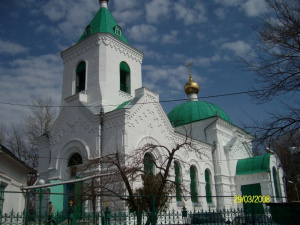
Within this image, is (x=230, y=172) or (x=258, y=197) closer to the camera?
(x=258, y=197)

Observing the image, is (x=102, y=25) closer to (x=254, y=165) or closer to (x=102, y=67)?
(x=102, y=67)

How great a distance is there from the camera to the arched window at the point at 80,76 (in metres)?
19.2

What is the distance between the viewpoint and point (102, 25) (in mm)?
19656

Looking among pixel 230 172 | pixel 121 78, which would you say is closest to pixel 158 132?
pixel 121 78

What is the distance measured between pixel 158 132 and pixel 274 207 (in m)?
8.29

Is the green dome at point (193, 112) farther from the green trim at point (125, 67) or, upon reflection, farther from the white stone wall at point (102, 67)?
the green trim at point (125, 67)

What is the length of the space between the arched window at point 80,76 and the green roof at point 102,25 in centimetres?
177

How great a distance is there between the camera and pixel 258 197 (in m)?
21.0

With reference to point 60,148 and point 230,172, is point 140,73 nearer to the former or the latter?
point 60,148

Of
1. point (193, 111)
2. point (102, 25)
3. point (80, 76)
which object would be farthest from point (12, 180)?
point (193, 111)

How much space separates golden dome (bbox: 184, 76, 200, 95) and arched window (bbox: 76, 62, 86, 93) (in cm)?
1162

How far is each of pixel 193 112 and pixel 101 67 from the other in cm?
984

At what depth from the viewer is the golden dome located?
28.4 metres

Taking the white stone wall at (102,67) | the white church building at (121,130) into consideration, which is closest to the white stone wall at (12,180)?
the white church building at (121,130)
